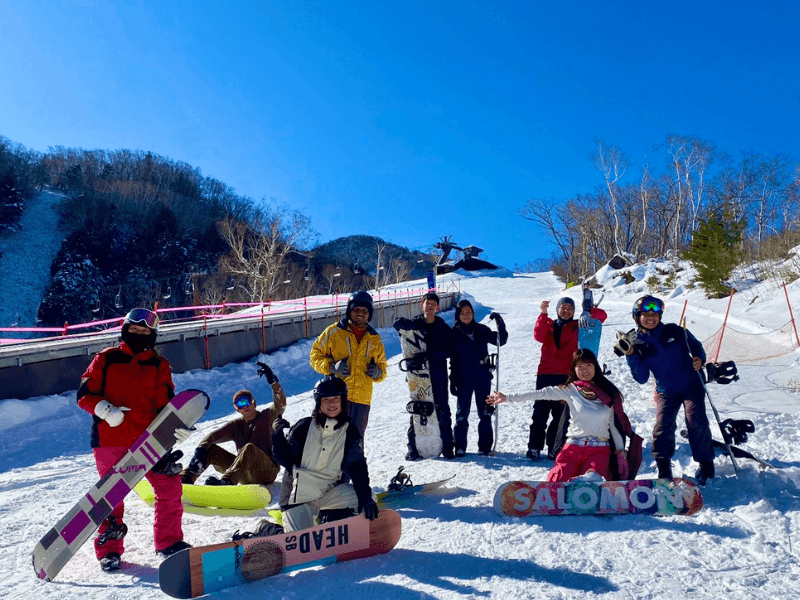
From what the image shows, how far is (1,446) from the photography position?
725 centimetres

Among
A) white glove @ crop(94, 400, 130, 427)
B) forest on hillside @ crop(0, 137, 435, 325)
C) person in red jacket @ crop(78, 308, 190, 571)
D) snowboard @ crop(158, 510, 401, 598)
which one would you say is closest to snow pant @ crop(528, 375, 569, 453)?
snowboard @ crop(158, 510, 401, 598)

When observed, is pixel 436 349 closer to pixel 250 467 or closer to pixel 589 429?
pixel 589 429

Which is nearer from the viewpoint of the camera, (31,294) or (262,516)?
(262,516)

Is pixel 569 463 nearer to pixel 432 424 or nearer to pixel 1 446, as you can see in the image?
pixel 432 424

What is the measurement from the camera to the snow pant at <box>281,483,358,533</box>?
3.35m

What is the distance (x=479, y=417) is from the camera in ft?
17.9

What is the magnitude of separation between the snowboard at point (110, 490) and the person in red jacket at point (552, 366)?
350cm

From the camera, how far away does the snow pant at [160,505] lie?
3400 mm

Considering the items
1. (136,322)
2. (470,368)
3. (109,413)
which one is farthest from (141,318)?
(470,368)

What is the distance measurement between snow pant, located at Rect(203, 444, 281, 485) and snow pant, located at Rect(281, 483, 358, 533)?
145 centimetres

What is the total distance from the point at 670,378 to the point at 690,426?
0.41m

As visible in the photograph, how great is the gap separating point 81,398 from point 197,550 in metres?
1.27

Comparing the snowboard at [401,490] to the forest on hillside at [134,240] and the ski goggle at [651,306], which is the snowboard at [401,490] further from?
the forest on hillside at [134,240]

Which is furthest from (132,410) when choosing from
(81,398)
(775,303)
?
(775,303)
